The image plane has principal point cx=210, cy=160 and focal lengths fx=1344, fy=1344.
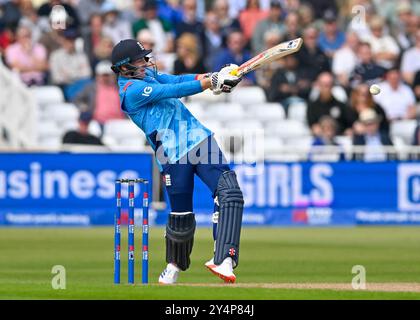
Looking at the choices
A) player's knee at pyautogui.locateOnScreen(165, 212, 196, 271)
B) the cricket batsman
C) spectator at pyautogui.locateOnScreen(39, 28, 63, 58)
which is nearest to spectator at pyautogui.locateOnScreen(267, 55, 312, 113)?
spectator at pyautogui.locateOnScreen(39, 28, 63, 58)

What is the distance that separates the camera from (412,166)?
21.1 meters

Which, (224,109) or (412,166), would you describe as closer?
(412,166)

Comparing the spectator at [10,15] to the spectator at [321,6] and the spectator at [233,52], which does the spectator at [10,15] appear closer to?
the spectator at [233,52]

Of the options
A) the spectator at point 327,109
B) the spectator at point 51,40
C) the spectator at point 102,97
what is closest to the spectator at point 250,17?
the spectator at point 327,109

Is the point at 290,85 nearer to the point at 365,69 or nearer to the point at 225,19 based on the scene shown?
the point at 365,69

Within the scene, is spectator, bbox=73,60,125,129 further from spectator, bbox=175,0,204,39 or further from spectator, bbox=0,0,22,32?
spectator, bbox=0,0,22,32

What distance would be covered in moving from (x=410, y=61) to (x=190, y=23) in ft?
13.4

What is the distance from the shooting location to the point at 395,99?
2373 cm

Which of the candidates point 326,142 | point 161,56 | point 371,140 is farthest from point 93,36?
point 371,140

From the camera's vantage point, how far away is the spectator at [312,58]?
23797 mm

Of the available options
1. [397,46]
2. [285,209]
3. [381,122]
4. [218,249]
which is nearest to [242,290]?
[218,249]

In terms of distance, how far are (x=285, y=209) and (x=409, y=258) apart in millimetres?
5986

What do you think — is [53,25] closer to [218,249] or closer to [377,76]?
[377,76]
